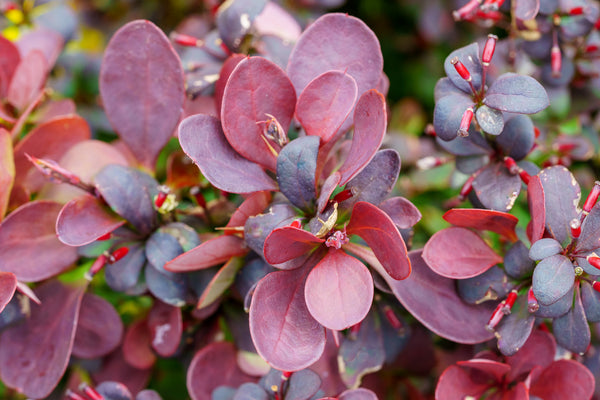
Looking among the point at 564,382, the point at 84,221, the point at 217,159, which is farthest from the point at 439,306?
the point at 84,221

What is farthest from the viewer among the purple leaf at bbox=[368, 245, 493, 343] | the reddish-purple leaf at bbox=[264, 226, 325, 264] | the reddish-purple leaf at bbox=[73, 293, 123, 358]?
the reddish-purple leaf at bbox=[73, 293, 123, 358]

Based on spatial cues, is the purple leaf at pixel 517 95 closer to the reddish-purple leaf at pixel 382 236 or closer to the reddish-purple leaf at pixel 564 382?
the reddish-purple leaf at pixel 382 236

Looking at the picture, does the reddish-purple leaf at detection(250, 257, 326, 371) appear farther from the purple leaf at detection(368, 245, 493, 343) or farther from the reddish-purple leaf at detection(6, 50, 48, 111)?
the reddish-purple leaf at detection(6, 50, 48, 111)

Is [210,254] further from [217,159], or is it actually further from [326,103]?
[326,103]

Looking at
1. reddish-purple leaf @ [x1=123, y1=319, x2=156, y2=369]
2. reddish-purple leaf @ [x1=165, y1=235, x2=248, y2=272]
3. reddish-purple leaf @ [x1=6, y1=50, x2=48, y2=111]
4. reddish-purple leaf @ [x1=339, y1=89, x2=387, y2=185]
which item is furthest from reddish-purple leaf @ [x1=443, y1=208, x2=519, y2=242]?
reddish-purple leaf @ [x1=6, y1=50, x2=48, y2=111]

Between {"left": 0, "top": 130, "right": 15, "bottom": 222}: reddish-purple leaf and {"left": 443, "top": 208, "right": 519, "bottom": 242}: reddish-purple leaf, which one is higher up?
{"left": 0, "top": 130, "right": 15, "bottom": 222}: reddish-purple leaf
